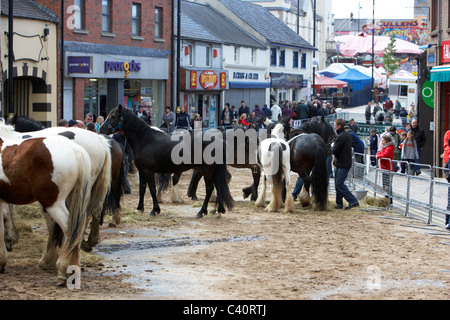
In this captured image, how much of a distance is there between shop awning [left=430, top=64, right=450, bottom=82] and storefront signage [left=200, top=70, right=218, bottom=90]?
1864 centimetres

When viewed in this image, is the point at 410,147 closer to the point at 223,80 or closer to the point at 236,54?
the point at 223,80

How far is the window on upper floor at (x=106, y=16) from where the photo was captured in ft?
101

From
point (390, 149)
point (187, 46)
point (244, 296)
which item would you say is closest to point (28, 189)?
point (244, 296)

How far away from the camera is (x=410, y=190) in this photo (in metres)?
15.2

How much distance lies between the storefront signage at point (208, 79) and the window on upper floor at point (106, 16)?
8653 mm

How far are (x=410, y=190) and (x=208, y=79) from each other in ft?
83.4

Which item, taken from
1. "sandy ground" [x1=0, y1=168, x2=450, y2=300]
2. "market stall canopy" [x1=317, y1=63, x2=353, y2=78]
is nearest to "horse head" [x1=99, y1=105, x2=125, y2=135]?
"sandy ground" [x1=0, y1=168, x2=450, y2=300]

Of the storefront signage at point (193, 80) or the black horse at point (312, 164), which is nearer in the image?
the black horse at point (312, 164)

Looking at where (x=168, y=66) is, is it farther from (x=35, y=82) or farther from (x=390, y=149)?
(x=390, y=149)

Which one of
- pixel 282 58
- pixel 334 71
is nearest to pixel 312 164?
pixel 282 58

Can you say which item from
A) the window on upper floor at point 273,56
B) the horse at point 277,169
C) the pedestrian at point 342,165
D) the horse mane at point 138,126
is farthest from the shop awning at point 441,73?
the window on upper floor at point 273,56

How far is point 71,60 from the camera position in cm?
2748

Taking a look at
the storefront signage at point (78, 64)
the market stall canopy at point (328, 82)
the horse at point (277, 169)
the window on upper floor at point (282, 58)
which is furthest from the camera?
the market stall canopy at point (328, 82)

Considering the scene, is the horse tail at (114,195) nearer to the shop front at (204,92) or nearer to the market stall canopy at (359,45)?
the shop front at (204,92)
